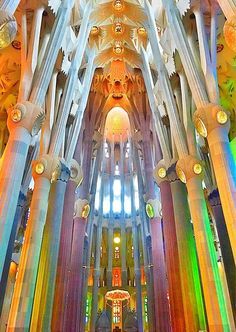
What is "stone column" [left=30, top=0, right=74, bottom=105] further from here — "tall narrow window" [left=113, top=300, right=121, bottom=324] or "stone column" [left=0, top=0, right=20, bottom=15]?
"tall narrow window" [left=113, top=300, right=121, bottom=324]

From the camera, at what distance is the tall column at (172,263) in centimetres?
1229

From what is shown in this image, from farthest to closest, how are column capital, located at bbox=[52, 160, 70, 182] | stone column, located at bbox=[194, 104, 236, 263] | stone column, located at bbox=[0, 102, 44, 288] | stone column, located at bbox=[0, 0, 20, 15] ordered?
1. column capital, located at bbox=[52, 160, 70, 182]
2. stone column, located at bbox=[194, 104, 236, 263]
3. stone column, located at bbox=[0, 102, 44, 288]
4. stone column, located at bbox=[0, 0, 20, 15]

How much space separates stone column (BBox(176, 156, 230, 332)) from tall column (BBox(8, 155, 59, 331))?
5456 millimetres

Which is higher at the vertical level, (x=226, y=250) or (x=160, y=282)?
(x=226, y=250)

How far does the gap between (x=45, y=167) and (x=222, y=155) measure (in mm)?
6798

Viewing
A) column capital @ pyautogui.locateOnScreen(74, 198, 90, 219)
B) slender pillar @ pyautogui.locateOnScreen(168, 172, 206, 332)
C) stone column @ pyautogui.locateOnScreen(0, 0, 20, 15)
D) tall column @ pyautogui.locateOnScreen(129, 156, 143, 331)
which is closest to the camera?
stone column @ pyautogui.locateOnScreen(0, 0, 20, 15)

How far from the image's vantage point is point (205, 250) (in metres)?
10.3

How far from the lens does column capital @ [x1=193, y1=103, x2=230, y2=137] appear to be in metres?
9.49

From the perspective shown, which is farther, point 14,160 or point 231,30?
point 14,160

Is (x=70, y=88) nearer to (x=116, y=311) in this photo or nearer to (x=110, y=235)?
(x=110, y=235)

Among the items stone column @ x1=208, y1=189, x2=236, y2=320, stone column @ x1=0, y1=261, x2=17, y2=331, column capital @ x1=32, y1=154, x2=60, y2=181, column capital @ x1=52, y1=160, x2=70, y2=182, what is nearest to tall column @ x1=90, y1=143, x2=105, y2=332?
stone column @ x1=0, y1=261, x2=17, y2=331

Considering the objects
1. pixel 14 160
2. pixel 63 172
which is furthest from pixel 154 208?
pixel 14 160

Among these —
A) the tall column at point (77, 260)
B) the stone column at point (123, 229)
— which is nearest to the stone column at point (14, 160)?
the tall column at point (77, 260)

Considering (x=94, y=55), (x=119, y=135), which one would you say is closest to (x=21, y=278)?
(x=94, y=55)
